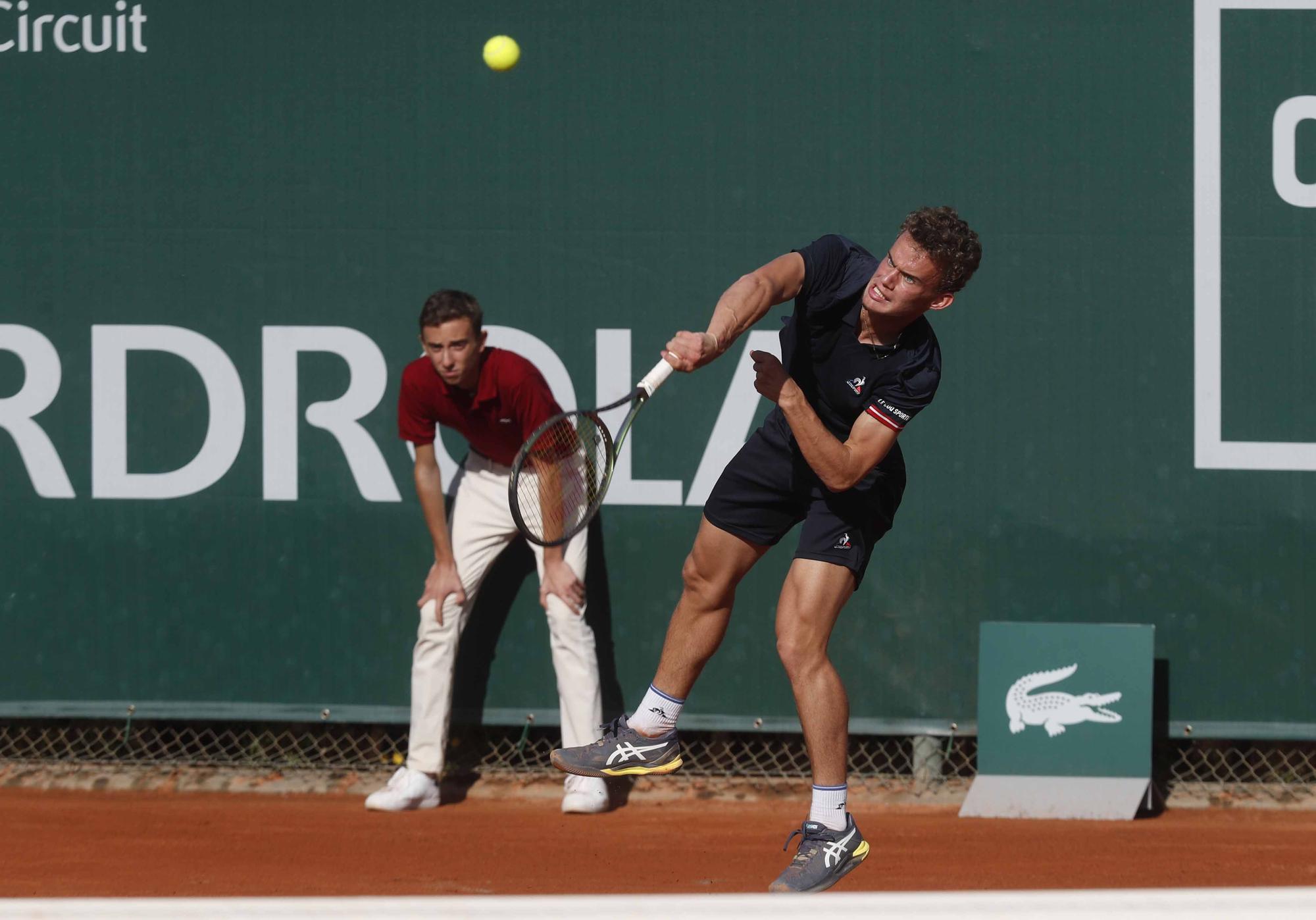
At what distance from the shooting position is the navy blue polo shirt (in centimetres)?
360

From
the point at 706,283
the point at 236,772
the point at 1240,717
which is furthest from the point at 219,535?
the point at 1240,717

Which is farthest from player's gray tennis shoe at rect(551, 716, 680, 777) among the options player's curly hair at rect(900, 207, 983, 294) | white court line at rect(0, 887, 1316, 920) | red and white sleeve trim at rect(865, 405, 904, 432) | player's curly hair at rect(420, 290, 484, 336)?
white court line at rect(0, 887, 1316, 920)

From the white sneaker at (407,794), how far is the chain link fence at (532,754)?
35cm

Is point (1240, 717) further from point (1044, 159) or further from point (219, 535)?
point (219, 535)

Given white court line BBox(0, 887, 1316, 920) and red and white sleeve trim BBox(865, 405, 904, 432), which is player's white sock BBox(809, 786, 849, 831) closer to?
red and white sleeve trim BBox(865, 405, 904, 432)

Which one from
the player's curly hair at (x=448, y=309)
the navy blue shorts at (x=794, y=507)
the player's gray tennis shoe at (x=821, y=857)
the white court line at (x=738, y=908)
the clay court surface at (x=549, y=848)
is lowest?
the clay court surface at (x=549, y=848)

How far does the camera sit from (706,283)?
5.55 metres

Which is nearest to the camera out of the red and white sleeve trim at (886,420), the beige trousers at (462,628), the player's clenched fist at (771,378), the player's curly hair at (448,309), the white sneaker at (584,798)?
the player's clenched fist at (771,378)

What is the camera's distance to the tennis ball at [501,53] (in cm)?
546

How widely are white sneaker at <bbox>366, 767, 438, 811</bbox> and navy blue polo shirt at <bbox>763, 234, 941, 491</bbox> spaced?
7.86 feet

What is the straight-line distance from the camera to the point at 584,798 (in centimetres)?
557

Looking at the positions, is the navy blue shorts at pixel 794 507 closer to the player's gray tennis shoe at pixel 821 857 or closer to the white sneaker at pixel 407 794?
the player's gray tennis shoe at pixel 821 857

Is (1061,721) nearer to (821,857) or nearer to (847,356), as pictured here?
(821,857)

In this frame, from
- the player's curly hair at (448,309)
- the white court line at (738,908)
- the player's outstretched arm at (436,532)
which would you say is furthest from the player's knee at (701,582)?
the white court line at (738,908)
